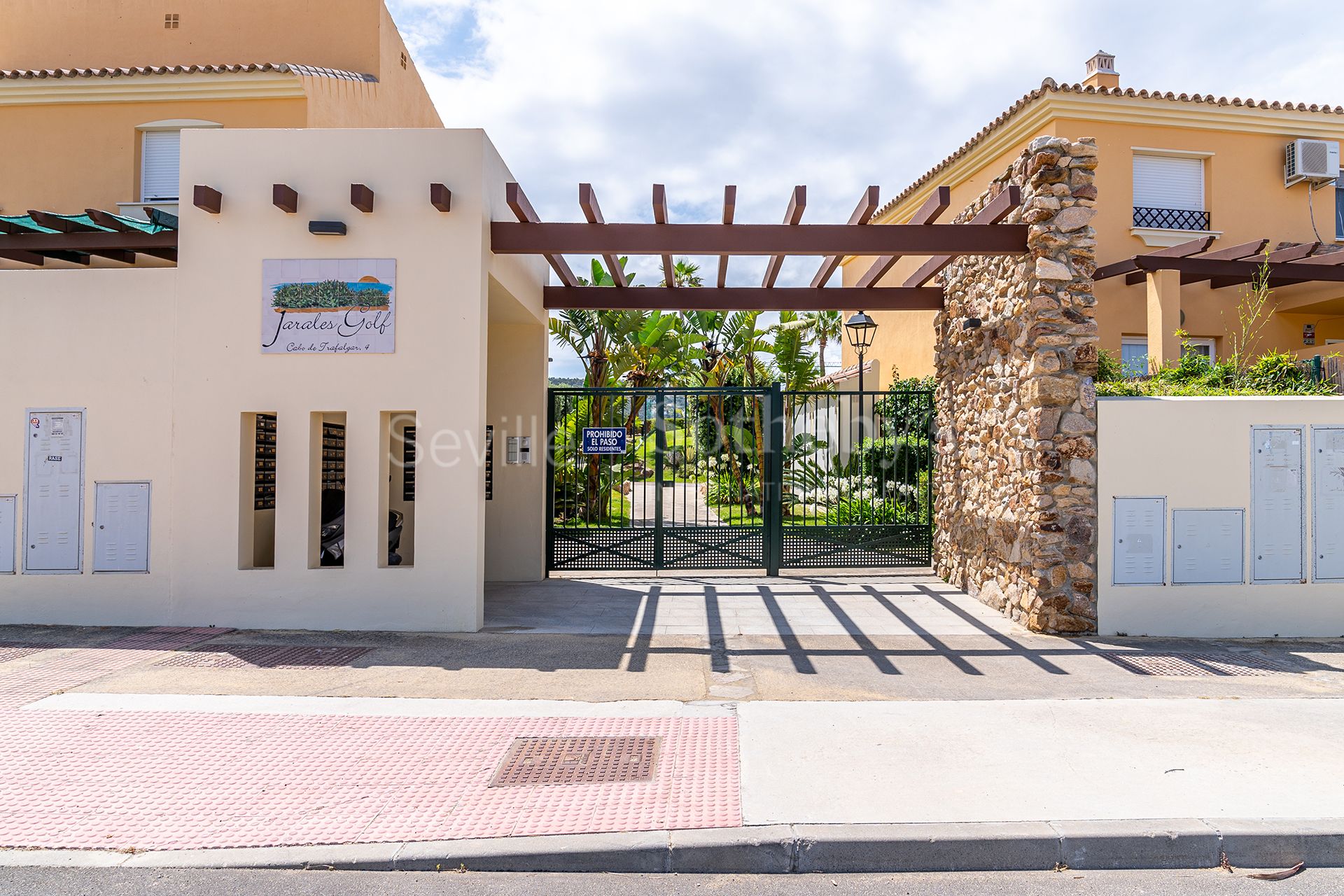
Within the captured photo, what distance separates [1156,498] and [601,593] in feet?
20.5

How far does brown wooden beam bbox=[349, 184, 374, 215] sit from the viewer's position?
757cm

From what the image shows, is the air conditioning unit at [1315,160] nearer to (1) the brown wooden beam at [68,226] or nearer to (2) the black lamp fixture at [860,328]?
(2) the black lamp fixture at [860,328]

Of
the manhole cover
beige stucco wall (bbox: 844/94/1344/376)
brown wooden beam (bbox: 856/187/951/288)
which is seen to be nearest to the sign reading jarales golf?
the manhole cover

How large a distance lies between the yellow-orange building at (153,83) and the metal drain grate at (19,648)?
701cm

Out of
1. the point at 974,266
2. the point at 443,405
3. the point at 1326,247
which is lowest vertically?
the point at 443,405

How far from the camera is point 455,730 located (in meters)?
5.18

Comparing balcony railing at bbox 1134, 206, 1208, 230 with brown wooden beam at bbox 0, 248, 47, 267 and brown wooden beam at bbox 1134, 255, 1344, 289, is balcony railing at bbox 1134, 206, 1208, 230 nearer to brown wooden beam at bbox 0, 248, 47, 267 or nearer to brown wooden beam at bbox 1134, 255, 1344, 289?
brown wooden beam at bbox 1134, 255, 1344, 289

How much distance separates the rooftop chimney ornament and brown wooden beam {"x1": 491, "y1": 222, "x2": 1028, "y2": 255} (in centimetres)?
1000

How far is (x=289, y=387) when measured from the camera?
788 centimetres

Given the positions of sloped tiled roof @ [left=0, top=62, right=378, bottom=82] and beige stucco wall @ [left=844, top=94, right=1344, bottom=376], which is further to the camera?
beige stucco wall @ [left=844, top=94, right=1344, bottom=376]

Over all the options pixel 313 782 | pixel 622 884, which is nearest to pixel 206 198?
pixel 313 782

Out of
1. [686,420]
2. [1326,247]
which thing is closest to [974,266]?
[686,420]

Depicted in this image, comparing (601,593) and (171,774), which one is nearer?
(171,774)

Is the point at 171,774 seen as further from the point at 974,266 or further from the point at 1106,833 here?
the point at 974,266
